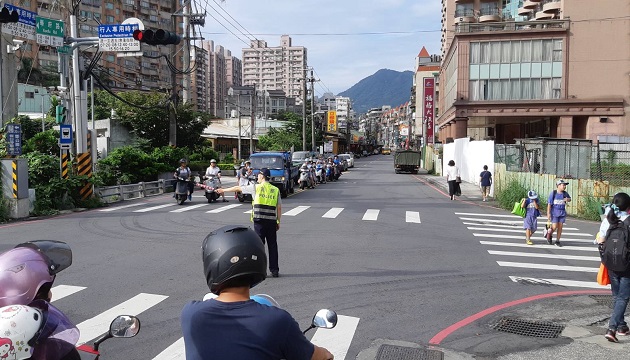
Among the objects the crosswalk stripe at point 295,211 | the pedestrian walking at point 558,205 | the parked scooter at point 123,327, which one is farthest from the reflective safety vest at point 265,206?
the crosswalk stripe at point 295,211

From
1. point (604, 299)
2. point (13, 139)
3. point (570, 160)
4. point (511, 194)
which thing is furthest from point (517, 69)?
point (604, 299)

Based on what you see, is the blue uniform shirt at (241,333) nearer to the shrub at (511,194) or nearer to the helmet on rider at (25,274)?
the helmet on rider at (25,274)

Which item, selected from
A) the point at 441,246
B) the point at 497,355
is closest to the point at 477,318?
the point at 497,355

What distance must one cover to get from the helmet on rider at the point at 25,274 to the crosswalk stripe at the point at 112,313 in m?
3.44

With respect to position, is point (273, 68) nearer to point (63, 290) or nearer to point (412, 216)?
point (412, 216)

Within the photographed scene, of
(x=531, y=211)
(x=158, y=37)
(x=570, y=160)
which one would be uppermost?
(x=158, y=37)

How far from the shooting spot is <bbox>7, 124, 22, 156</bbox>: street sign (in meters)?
16.3

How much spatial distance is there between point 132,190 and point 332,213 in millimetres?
10384

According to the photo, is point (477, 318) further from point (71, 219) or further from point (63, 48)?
point (63, 48)

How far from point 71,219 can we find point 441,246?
37.2 ft

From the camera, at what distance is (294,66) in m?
179

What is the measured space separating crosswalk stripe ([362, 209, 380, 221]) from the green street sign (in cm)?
1171

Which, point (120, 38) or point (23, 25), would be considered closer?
point (23, 25)

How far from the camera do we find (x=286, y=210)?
60.8 feet
